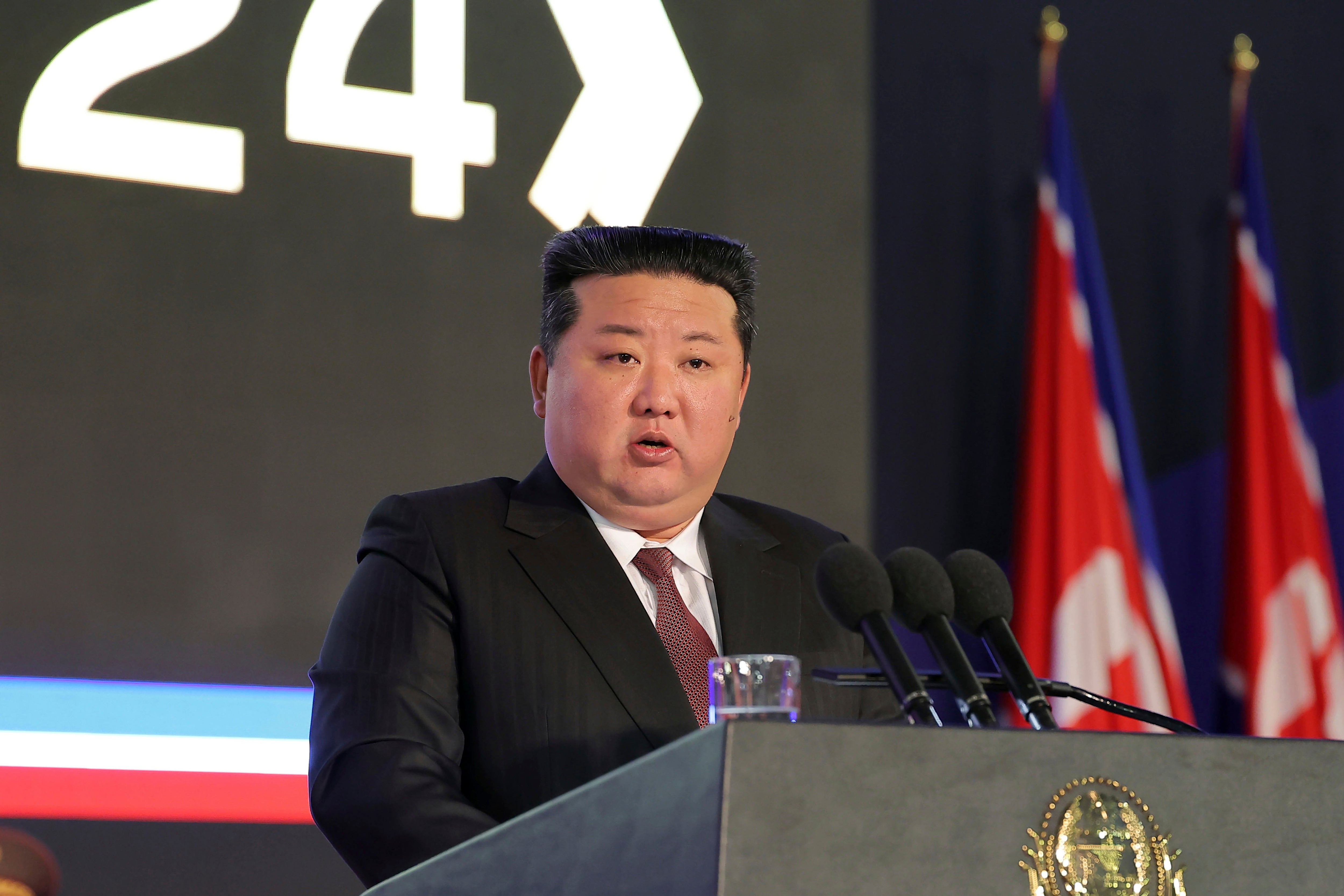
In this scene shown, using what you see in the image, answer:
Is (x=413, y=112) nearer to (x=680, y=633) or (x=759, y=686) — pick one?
(x=680, y=633)

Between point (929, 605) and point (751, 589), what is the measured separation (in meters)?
0.75

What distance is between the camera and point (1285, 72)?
438cm

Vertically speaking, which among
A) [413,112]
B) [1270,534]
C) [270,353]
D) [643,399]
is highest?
[413,112]

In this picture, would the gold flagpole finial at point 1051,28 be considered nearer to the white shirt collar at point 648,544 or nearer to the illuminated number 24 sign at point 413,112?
the illuminated number 24 sign at point 413,112

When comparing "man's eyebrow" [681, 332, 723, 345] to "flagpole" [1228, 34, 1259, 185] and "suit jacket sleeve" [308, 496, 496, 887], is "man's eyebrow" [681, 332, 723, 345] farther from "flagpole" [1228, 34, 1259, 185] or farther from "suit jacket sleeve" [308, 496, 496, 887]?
"flagpole" [1228, 34, 1259, 185]

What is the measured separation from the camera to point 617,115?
3.40 meters

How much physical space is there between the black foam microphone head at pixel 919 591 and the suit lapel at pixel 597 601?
19.8 inches

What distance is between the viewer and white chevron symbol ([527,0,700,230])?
3.32 metres

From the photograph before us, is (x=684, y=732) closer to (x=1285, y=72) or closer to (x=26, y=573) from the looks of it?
(x=26, y=573)

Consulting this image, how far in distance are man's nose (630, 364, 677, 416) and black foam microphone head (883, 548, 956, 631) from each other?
0.70 m

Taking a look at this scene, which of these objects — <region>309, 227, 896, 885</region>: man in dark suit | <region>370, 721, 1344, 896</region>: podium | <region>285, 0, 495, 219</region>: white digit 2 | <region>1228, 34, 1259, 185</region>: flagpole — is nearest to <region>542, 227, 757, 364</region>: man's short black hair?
<region>309, 227, 896, 885</region>: man in dark suit

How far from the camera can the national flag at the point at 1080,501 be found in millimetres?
3553

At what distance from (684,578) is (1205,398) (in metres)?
2.77

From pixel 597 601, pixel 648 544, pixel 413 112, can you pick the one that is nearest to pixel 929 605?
pixel 597 601
